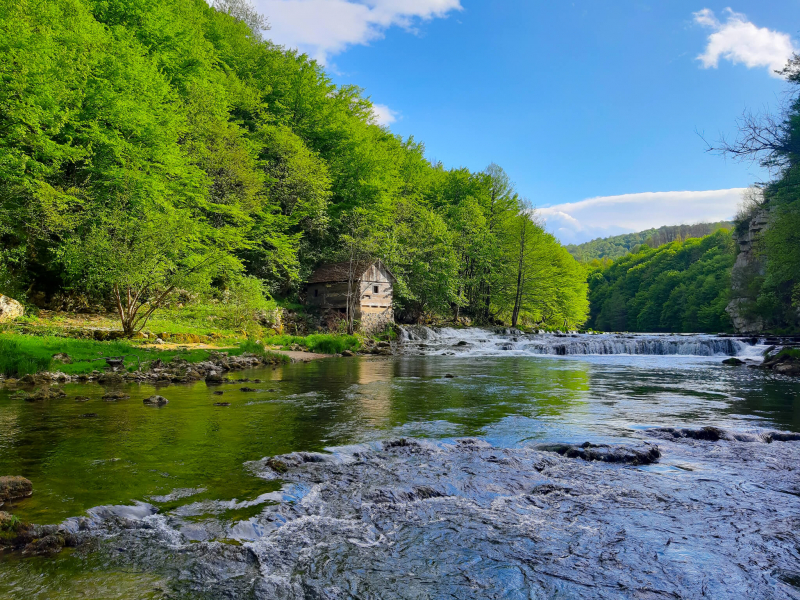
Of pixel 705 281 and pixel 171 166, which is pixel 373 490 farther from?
pixel 705 281

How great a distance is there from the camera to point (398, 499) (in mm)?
5039

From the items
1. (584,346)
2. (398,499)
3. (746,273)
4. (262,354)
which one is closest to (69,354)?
(262,354)

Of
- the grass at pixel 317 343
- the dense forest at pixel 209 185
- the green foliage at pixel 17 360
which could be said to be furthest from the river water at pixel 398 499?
the grass at pixel 317 343

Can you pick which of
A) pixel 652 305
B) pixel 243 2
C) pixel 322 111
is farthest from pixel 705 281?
pixel 243 2

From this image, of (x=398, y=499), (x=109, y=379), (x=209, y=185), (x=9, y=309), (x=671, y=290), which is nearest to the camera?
(x=398, y=499)

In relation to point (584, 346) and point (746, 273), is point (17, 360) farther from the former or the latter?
point (746, 273)

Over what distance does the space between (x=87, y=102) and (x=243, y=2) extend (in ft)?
139

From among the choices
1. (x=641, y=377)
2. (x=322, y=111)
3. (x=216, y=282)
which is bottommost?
(x=641, y=377)

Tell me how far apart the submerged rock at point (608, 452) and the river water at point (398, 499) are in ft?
0.36

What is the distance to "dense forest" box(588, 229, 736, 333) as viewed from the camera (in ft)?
214

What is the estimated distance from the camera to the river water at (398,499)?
3432mm

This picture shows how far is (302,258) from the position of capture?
118 ft

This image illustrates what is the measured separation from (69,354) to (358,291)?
2170cm

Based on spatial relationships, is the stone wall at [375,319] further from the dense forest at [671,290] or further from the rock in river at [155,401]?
the dense forest at [671,290]
